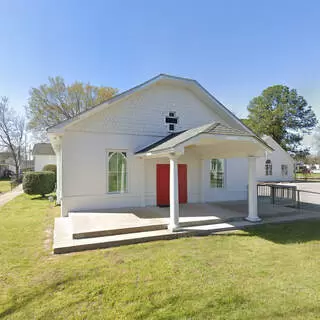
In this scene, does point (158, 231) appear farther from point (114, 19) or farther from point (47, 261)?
point (114, 19)

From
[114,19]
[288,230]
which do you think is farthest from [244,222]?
[114,19]

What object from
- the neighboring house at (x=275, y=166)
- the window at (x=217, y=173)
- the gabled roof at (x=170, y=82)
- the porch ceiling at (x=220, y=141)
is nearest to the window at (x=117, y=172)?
the porch ceiling at (x=220, y=141)

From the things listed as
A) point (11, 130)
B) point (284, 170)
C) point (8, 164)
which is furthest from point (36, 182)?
point (8, 164)

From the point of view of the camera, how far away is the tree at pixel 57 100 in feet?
89.1

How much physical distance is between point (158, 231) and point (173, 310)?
359 centimetres

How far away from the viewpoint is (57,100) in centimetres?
2767

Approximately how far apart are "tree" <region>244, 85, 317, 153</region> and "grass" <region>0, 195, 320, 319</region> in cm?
3391

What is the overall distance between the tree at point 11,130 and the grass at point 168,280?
109 ft

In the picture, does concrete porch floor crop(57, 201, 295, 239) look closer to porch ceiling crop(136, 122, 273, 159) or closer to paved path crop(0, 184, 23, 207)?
porch ceiling crop(136, 122, 273, 159)

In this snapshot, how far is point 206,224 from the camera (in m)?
7.29

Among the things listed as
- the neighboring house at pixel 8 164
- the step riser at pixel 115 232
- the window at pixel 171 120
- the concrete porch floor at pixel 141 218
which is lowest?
the step riser at pixel 115 232

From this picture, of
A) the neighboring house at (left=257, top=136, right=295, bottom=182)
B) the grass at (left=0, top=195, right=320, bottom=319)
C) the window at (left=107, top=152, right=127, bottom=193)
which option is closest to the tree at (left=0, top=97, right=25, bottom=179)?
the window at (left=107, top=152, right=127, bottom=193)

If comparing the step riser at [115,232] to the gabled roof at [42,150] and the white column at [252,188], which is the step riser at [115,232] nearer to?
the white column at [252,188]

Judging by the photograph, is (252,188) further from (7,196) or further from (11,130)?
(11,130)
